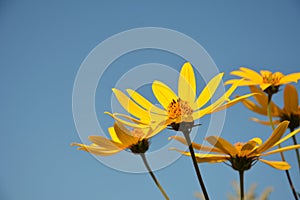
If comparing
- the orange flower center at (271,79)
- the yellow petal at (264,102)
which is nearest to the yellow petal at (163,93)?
the yellow petal at (264,102)

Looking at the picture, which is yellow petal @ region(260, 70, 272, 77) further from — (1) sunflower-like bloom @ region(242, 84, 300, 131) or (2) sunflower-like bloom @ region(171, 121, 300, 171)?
(2) sunflower-like bloom @ region(171, 121, 300, 171)

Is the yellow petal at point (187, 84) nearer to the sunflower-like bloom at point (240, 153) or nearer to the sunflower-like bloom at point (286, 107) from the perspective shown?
the sunflower-like bloom at point (240, 153)

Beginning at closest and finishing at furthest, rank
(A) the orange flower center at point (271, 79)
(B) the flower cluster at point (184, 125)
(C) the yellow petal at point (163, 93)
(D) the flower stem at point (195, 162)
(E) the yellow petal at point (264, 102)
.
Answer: (D) the flower stem at point (195, 162)
(B) the flower cluster at point (184, 125)
(C) the yellow petal at point (163, 93)
(E) the yellow petal at point (264, 102)
(A) the orange flower center at point (271, 79)

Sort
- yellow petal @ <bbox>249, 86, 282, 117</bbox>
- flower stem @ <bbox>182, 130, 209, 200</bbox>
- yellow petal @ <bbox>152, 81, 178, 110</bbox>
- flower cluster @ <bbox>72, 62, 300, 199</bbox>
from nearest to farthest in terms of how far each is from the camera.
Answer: flower stem @ <bbox>182, 130, 209, 200</bbox> < flower cluster @ <bbox>72, 62, 300, 199</bbox> < yellow petal @ <bbox>152, 81, 178, 110</bbox> < yellow petal @ <bbox>249, 86, 282, 117</bbox>

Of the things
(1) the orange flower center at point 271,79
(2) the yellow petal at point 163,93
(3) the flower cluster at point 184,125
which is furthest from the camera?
(1) the orange flower center at point 271,79

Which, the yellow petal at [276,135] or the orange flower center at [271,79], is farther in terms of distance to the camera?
the orange flower center at [271,79]

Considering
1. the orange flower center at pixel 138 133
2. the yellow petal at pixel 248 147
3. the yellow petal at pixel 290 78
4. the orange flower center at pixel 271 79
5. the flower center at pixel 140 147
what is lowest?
the yellow petal at pixel 248 147

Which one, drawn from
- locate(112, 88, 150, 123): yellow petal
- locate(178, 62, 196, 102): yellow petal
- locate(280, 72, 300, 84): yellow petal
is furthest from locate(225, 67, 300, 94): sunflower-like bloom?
locate(112, 88, 150, 123): yellow petal

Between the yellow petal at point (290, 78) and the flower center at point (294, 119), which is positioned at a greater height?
the yellow petal at point (290, 78)
